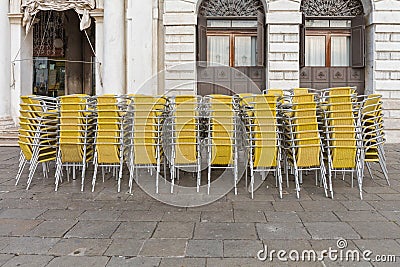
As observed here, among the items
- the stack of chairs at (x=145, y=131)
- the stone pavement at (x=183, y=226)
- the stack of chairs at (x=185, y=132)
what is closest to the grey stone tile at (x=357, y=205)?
the stone pavement at (x=183, y=226)

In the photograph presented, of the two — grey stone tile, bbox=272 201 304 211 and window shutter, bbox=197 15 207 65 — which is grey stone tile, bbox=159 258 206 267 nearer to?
grey stone tile, bbox=272 201 304 211

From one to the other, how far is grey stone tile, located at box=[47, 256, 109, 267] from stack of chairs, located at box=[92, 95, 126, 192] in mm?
2249

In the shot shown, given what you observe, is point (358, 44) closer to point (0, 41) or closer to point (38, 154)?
point (38, 154)

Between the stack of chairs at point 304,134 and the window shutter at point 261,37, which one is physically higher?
the window shutter at point 261,37

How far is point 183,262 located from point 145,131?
8.42ft

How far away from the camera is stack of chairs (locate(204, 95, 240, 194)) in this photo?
5141 mm

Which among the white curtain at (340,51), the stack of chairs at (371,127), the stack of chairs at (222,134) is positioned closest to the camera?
the stack of chairs at (222,134)

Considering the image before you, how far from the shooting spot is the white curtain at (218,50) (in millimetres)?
12742

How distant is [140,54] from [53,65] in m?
7.29

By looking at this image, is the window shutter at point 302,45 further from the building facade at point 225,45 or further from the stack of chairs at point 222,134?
the stack of chairs at point 222,134

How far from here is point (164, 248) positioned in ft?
10.6

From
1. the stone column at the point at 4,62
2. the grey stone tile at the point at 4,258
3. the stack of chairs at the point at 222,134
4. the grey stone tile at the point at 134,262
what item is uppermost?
the stone column at the point at 4,62

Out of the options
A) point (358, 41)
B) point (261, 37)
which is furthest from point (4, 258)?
point (358, 41)

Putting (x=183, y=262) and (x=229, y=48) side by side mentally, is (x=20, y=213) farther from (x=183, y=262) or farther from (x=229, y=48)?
(x=229, y=48)
